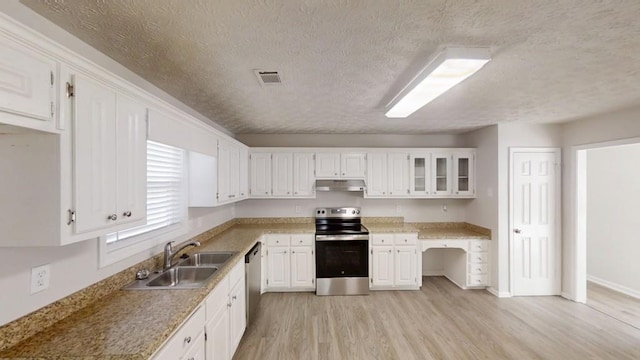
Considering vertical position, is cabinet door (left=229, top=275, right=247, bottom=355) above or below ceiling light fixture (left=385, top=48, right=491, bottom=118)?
below

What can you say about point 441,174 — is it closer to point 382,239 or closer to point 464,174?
point 464,174

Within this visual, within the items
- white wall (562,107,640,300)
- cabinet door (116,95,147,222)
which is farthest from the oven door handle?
white wall (562,107,640,300)

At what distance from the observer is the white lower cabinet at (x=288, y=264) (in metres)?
4.16

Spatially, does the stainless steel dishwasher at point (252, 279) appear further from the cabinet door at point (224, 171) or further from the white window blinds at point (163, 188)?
the white window blinds at point (163, 188)

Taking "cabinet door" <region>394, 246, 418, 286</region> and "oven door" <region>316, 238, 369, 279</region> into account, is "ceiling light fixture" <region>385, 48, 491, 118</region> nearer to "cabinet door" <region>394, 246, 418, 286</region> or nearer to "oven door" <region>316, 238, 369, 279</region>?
"oven door" <region>316, 238, 369, 279</region>

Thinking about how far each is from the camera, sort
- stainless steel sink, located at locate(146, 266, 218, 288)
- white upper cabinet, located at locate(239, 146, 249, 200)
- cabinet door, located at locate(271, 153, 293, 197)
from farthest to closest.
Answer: cabinet door, located at locate(271, 153, 293, 197), white upper cabinet, located at locate(239, 146, 249, 200), stainless steel sink, located at locate(146, 266, 218, 288)

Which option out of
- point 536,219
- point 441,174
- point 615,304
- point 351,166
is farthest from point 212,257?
point 615,304

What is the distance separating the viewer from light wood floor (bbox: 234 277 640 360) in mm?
2734

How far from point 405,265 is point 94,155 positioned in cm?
405

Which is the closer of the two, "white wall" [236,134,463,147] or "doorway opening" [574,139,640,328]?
"doorway opening" [574,139,640,328]

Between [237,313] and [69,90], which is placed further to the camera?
[237,313]

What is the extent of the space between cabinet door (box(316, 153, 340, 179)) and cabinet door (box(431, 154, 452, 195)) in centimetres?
162

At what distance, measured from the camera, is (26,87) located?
1.00 metres

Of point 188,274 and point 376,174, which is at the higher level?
point 376,174
